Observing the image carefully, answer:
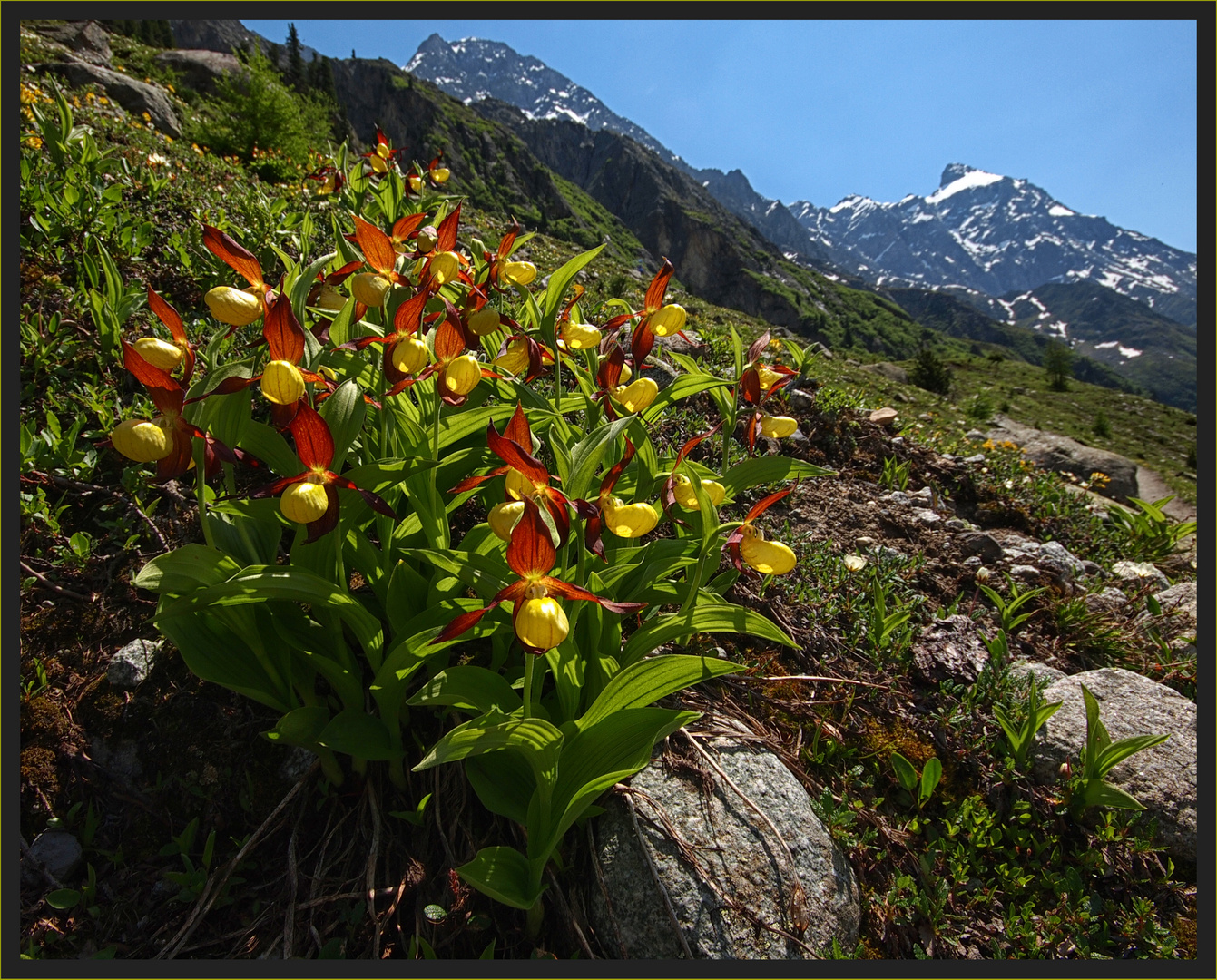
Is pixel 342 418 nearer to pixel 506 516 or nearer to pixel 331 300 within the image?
pixel 506 516

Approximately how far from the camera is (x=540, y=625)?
1239 mm

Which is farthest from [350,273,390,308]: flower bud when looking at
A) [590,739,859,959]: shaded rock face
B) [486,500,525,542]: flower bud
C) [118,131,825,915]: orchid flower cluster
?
[590,739,859,959]: shaded rock face

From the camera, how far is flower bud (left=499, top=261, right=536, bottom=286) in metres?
2.36

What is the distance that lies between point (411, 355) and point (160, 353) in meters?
0.61

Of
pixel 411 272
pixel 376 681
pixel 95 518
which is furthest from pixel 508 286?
pixel 95 518

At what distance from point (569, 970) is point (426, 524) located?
4.36ft

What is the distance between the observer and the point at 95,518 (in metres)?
2.60

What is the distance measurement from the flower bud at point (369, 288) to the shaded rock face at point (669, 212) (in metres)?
76.3

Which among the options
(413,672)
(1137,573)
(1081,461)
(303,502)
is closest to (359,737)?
(413,672)

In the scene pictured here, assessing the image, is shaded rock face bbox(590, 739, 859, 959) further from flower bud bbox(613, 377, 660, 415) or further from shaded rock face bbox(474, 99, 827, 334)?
shaded rock face bbox(474, 99, 827, 334)

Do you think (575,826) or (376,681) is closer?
(376,681)

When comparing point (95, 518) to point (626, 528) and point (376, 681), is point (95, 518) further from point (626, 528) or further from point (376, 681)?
point (626, 528)

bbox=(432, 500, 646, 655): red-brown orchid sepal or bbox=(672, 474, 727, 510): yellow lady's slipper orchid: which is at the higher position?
bbox=(672, 474, 727, 510): yellow lady's slipper orchid

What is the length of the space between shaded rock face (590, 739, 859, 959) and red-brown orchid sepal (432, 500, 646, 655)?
38.1 inches
